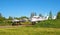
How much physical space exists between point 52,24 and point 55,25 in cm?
95

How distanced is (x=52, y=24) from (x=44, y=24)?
1.90 meters

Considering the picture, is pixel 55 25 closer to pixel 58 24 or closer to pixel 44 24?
pixel 58 24

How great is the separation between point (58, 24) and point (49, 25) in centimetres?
204

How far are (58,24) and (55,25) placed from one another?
25.6 inches

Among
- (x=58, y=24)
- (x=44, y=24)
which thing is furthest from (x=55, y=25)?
(x=44, y=24)

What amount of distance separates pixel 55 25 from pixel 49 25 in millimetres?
1487

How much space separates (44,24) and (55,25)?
9.10ft

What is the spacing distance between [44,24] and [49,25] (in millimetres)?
1298

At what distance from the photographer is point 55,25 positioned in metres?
32.1

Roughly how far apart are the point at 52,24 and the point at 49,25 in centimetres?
68

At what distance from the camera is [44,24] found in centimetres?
3388

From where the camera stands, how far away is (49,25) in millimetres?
33062
